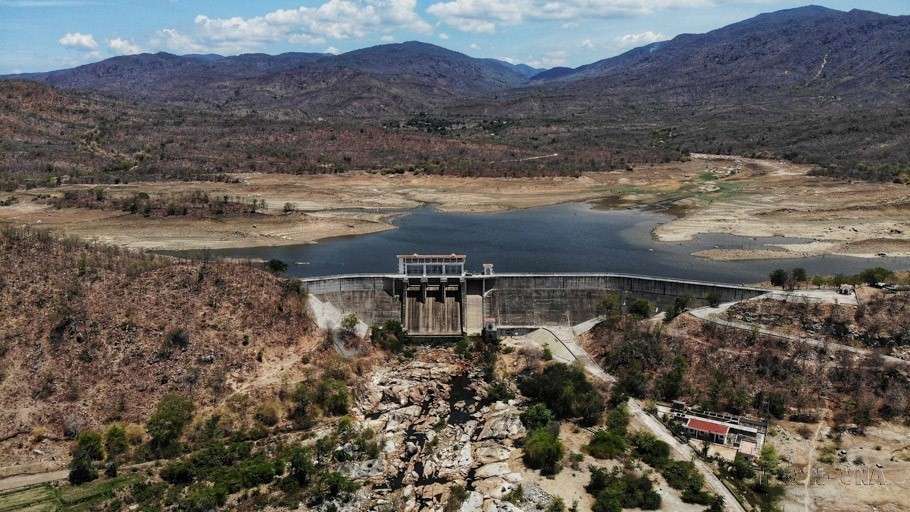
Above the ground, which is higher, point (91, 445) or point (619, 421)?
point (91, 445)

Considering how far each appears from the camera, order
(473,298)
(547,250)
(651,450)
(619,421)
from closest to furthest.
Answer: (651,450) < (619,421) < (473,298) < (547,250)

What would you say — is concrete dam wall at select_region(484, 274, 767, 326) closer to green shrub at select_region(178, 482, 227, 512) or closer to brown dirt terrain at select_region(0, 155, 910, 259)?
brown dirt terrain at select_region(0, 155, 910, 259)

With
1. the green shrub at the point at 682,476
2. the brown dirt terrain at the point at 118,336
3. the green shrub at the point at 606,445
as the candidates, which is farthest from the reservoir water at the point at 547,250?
the green shrub at the point at 682,476

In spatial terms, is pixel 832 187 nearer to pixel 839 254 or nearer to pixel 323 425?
pixel 839 254

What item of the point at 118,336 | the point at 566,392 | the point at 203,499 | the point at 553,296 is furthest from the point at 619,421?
the point at 118,336

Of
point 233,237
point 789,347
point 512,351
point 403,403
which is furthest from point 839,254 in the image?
point 233,237

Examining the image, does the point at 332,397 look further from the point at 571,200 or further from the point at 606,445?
the point at 571,200

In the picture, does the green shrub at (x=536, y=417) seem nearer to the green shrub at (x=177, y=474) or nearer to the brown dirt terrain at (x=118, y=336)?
the brown dirt terrain at (x=118, y=336)
